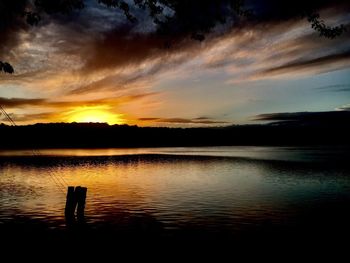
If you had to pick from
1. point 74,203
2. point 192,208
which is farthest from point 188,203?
point 74,203

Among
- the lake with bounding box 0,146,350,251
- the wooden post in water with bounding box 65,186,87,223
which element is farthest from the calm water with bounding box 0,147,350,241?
the wooden post in water with bounding box 65,186,87,223

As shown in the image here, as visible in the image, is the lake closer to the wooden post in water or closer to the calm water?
the calm water

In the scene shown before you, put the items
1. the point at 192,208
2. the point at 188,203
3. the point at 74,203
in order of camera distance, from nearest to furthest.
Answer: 1. the point at 74,203
2. the point at 192,208
3. the point at 188,203

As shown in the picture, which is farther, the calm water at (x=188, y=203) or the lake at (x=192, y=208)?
the calm water at (x=188, y=203)

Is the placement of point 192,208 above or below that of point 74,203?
below

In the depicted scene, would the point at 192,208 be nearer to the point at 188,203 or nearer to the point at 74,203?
the point at 188,203

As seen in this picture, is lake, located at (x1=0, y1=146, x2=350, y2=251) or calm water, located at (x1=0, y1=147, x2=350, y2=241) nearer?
lake, located at (x1=0, y1=146, x2=350, y2=251)

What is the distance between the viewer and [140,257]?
53.0 ft

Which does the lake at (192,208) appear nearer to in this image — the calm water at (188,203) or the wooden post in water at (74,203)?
the calm water at (188,203)

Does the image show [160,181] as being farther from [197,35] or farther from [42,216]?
[197,35]

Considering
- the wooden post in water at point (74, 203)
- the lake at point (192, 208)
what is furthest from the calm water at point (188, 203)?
the wooden post in water at point (74, 203)

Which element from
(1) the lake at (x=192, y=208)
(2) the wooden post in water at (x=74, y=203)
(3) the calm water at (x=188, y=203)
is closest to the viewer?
(1) the lake at (x=192, y=208)

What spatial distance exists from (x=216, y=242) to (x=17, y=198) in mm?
19952

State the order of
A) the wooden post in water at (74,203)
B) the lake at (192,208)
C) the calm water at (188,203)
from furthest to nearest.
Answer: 1. the wooden post in water at (74,203)
2. the calm water at (188,203)
3. the lake at (192,208)
